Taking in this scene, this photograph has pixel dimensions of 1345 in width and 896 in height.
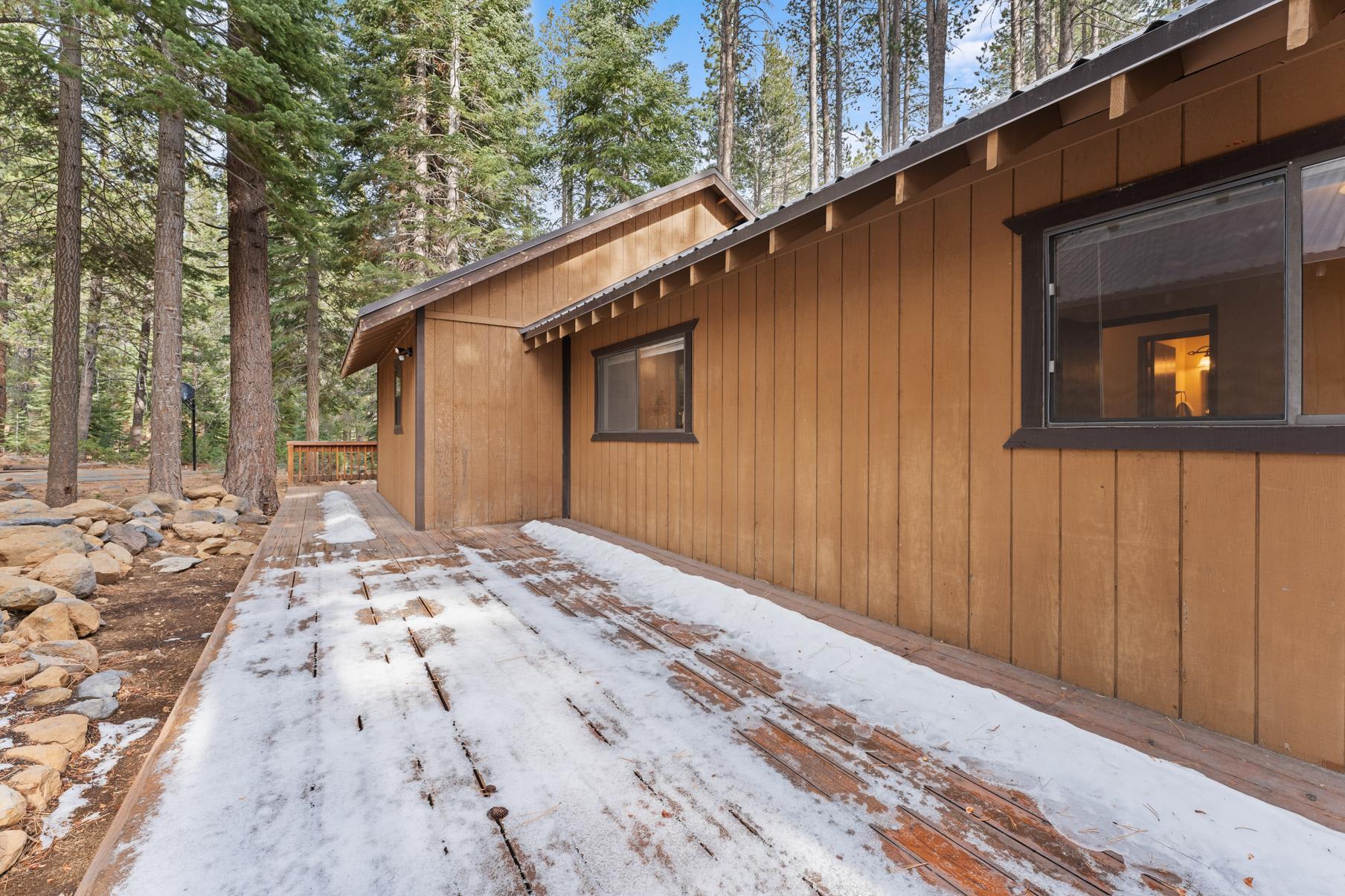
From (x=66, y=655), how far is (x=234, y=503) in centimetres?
517

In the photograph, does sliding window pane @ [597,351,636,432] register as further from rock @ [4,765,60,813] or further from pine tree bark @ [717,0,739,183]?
pine tree bark @ [717,0,739,183]

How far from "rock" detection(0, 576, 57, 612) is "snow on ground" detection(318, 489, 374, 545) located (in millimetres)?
1977

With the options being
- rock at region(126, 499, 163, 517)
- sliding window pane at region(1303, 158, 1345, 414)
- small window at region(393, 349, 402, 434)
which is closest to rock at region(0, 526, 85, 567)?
rock at region(126, 499, 163, 517)

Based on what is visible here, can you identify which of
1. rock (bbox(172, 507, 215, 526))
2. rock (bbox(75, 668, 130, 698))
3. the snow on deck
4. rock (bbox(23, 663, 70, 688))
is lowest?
rock (bbox(75, 668, 130, 698))

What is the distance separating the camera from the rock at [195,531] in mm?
5652

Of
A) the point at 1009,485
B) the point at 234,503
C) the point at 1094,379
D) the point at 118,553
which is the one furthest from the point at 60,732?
the point at 234,503

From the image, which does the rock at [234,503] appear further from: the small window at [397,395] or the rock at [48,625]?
the rock at [48,625]

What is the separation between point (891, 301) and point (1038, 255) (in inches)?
28.3

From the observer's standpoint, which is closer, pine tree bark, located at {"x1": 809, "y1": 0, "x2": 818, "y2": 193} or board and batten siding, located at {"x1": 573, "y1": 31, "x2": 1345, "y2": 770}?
board and batten siding, located at {"x1": 573, "y1": 31, "x2": 1345, "y2": 770}

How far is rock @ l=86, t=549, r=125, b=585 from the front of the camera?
13.4ft

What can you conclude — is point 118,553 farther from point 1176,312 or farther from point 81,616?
point 1176,312

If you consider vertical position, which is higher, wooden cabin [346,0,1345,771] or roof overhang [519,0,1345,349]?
roof overhang [519,0,1345,349]

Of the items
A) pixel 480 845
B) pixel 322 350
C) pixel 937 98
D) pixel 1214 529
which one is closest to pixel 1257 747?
pixel 1214 529

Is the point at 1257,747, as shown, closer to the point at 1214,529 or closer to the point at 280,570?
the point at 1214,529
